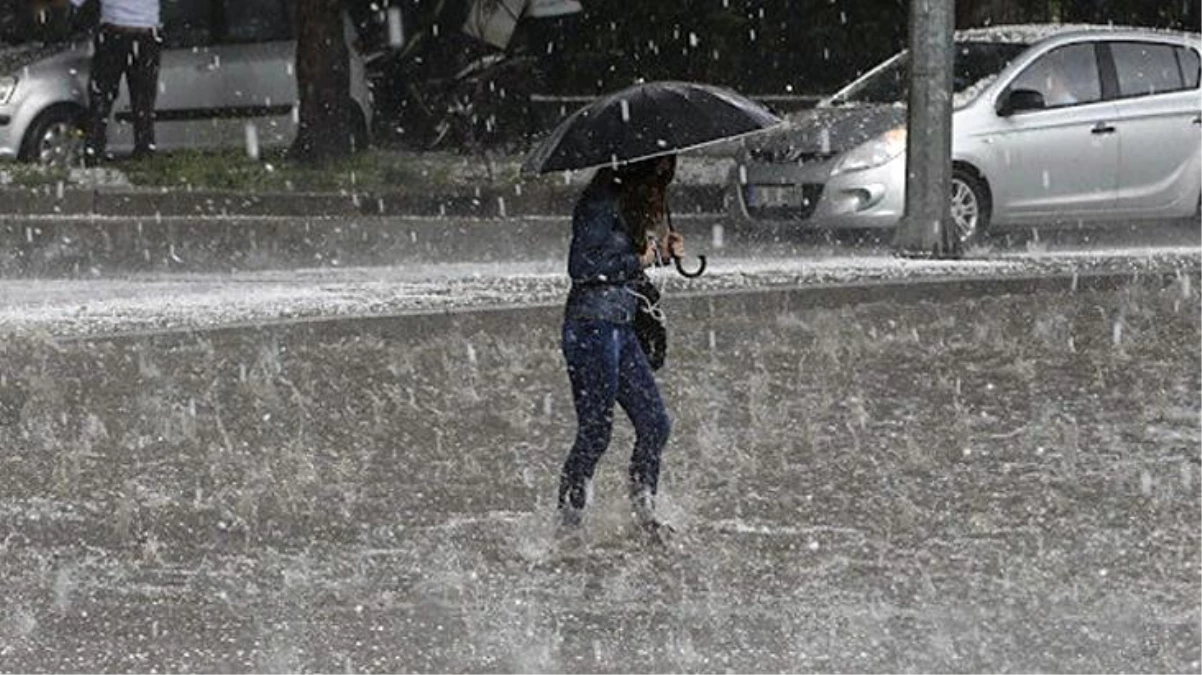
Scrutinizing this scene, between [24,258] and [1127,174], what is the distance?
22.7 feet

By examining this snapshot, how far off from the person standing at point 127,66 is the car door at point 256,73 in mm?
1854

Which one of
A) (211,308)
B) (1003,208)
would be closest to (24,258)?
(211,308)

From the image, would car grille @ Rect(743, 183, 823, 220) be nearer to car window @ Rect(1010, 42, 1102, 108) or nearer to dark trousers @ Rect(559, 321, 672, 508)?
car window @ Rect(1010, 42, 1102, 108)

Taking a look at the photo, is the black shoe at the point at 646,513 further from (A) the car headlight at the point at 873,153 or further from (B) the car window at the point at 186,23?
(B) the car window at the point at 186,23

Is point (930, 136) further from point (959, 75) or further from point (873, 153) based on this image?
point (959, 75)

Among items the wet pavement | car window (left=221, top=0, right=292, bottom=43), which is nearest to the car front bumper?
the wet pavement

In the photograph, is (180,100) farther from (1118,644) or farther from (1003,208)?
(1118,644)

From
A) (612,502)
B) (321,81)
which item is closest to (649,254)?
(612,502)

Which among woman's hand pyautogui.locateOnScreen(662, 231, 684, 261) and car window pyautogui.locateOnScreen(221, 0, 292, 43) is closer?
woman's hand pyautogui.locateOnScreen(662, 231, 684, 261)

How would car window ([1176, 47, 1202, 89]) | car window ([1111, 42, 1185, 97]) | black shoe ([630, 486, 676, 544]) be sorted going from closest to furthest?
black shoe ([630, 486, 676, 544]) → car window ([1111, 42, 1185, 97]) → car window ([1176, 47, 1202, 89])

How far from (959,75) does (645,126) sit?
11.3 meters

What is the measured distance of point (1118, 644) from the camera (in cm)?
782

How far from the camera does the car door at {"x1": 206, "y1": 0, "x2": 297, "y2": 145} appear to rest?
2406cm

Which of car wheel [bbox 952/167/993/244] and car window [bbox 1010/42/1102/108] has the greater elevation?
car window [bbox 1010/42/1102/108]
